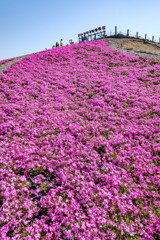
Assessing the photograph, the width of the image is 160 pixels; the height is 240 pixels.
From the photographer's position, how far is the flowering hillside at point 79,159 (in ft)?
23.5

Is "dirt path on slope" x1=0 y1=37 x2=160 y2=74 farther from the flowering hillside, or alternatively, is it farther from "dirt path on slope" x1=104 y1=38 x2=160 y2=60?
the flowering hillside

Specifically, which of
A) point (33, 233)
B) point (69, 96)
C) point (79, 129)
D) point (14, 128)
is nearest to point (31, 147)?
point (14, 128)

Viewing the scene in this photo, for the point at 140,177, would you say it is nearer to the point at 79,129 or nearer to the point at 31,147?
the point at 79,129

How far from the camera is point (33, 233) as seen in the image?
658 centimetres

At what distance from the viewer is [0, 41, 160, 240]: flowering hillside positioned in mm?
7148

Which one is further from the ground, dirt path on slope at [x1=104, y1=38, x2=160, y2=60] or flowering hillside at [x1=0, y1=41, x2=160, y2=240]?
dirt path on slope at [x1=104, y1=38, x2=160, y2=60]

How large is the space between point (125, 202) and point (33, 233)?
4.26 metres

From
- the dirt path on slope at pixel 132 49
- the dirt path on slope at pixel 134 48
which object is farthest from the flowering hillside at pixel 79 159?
the dirt path on slope at pixel 134 48

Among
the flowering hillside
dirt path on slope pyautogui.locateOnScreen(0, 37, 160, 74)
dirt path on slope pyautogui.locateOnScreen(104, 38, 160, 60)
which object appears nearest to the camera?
the flowering hillside

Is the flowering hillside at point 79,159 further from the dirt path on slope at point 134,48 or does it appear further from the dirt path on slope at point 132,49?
the dirt path on slope at point 134,48

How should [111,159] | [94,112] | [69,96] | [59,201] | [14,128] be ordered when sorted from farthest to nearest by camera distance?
1. [69,96]
2. [94,112]
3. [14,128]
4. [111,159]
5. [59,201]

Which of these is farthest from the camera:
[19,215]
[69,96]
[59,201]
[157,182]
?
[69,96]

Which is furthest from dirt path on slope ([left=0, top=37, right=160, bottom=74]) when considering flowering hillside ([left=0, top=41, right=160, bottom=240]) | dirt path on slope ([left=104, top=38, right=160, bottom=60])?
flowering hillside ([left=0, top=41, right=160, bottom=240])

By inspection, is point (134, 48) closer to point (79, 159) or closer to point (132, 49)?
point (132, 49)
